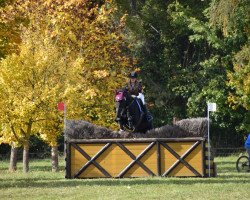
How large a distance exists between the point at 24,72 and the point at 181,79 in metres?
19.9

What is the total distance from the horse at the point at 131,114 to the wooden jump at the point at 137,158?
3.67 ft

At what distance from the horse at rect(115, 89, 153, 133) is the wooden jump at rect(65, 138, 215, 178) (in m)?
1.12

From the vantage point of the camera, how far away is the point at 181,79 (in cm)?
4884

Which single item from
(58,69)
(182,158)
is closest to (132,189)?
(182,158)

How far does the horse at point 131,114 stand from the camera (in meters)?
24.3

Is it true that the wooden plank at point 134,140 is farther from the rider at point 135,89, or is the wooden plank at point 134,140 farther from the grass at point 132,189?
the rider at point 135,89

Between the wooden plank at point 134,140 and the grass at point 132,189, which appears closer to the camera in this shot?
the grass at point 132,189

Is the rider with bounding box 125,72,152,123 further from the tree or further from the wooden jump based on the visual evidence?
the tree

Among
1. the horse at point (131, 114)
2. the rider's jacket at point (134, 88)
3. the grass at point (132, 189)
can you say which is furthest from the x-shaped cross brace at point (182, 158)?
the rider's jacket at point (134, 88)

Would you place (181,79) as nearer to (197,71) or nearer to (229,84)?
(197,71)

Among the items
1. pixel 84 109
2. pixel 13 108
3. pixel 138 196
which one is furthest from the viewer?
pixel 84 109

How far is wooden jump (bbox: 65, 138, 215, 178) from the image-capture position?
23469 millimetres

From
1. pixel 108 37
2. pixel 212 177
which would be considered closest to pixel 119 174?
pixel 212 177

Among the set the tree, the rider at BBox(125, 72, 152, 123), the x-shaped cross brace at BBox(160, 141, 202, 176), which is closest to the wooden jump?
the x-shaped cross brace at BBox(160, 141, 202, 176)
